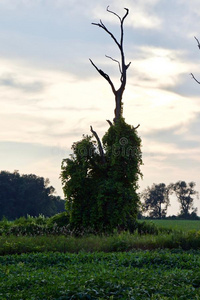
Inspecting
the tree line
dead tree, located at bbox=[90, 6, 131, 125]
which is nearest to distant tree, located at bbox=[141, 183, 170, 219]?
the tree line

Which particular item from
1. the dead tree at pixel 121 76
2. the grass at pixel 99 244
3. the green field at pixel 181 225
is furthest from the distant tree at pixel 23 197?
the grass at pixel 99 244

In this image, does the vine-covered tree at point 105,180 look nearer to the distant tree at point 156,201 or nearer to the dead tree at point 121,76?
the dead tree at point 121,76

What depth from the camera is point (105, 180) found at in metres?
20.3

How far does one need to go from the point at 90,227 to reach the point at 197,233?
590cm

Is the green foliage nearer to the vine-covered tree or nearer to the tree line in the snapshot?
the vine-covered tree

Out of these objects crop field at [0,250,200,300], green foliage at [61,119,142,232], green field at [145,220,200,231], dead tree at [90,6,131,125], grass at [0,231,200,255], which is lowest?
crop field at [0,250,200,300]

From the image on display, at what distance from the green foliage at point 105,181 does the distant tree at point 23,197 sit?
32310 mm

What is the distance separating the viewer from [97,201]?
64.8 ft

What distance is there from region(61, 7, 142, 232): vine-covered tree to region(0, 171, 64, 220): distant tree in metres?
32.3

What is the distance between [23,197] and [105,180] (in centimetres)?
3446

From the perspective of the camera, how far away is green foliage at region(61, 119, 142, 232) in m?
19.8

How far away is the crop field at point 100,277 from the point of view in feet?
24.2

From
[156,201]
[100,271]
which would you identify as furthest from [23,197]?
[100,271]

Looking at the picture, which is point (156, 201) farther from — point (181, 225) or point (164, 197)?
point (181, 225)
